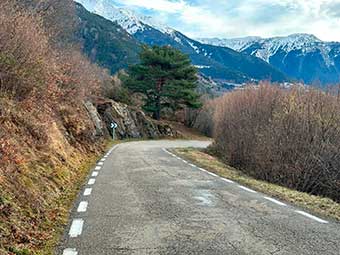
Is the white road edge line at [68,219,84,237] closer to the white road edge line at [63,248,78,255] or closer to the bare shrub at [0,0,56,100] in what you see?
the white road edge line at [63,248,78,255]

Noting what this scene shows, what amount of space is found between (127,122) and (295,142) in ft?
114

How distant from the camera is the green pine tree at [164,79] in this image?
6228cm

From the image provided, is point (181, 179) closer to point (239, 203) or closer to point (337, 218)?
point (239, 203)

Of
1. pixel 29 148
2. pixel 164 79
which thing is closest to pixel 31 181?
pixel 29 148

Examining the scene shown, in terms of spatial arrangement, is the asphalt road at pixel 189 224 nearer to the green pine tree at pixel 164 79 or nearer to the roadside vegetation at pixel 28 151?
the roadside vegetation at pixel 28 151

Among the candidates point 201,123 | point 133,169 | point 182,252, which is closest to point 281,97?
point 133,169

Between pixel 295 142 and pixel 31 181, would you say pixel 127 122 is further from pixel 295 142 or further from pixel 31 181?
pixel 31 181

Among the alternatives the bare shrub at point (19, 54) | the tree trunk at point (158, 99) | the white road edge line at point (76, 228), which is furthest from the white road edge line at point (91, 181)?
the tree trunk at point (158, 99)

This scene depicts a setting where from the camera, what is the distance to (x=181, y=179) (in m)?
12.9

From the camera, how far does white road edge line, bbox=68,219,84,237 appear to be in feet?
21.5

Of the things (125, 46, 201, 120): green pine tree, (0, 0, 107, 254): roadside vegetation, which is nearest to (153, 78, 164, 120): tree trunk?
(125, 46, 201, 120): green pine tree

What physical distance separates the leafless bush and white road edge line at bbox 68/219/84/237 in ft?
34.7

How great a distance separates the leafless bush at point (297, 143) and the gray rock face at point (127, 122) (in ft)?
74.7

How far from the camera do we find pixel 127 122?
51031mm
